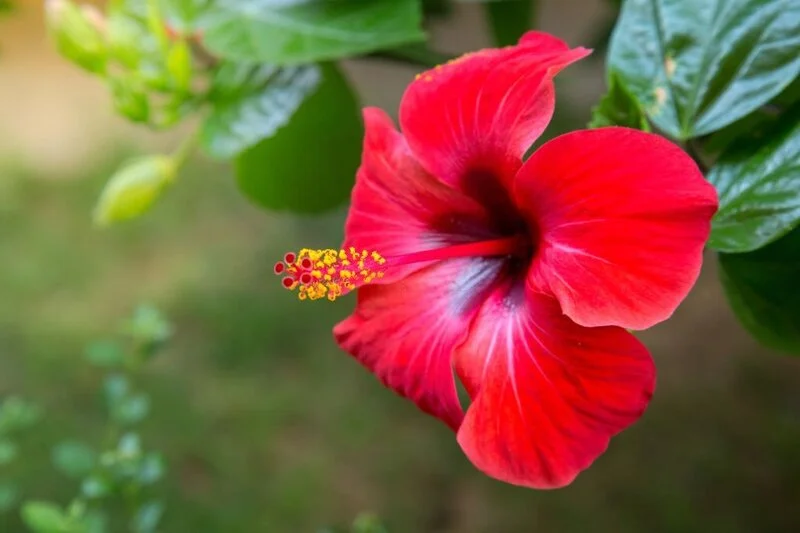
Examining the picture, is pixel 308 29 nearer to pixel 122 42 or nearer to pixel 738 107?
pixel 122 42

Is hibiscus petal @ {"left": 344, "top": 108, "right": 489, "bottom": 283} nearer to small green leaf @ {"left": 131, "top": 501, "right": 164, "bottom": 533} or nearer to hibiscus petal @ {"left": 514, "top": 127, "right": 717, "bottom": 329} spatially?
hibiscus petal @ {"left": 514, "top": 127, "right": 717, "bottom": 329}

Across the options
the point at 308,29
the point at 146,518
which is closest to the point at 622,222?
the point at 308,29

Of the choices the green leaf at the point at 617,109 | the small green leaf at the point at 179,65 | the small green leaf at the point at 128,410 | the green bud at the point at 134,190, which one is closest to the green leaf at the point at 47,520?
the small green leaf at the point at 128,410

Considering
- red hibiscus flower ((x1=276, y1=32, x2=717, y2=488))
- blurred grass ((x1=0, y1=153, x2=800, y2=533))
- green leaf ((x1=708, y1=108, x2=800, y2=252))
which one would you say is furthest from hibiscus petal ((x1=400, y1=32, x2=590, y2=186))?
blurred grass ((x1=0, y1=153, x2=800, y2=533))

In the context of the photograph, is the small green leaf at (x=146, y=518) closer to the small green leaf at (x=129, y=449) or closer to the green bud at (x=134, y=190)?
the small green leaf at (x=129, y=449)

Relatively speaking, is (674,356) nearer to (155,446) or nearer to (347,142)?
(347,142)

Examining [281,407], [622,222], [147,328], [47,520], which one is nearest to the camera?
[622,222]
